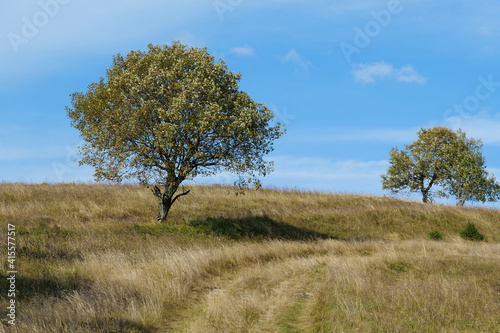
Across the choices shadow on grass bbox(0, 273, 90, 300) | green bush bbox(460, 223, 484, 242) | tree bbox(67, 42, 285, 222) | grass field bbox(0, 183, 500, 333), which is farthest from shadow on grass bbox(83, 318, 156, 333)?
green bush bbox(460, 223, 484, 242)

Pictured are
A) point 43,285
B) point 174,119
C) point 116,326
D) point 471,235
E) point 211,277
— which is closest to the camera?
point 116,326

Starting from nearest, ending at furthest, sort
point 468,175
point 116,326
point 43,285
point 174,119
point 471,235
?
1. point 116,326
2. point 43,285
3. point 174,119
4. point 471,235
5. point 468,175

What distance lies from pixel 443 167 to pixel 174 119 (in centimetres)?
4484

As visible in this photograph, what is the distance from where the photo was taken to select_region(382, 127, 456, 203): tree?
175 feet

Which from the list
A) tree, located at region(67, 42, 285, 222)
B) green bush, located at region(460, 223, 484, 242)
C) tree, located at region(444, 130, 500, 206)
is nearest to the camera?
tree, located at region(67, 42, 285, 222)

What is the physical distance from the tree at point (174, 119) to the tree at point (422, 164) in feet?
119

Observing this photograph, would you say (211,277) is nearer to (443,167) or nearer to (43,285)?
(43,285)

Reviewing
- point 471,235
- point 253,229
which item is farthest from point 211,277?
point 471,235

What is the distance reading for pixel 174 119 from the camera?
69.9 ft

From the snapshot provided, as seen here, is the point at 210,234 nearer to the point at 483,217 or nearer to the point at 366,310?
the point at 366,310

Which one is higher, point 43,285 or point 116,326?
point 43,285

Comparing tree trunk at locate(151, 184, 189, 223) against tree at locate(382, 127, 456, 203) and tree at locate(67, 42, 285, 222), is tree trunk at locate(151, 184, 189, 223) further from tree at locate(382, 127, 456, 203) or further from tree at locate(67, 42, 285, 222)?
tree at locate(382, 127, 456, 203)

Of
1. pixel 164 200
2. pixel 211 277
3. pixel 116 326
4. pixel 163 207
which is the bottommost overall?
pixel 116 326

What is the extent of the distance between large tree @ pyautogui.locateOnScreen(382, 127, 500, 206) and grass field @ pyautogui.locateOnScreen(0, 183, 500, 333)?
3087 cm
